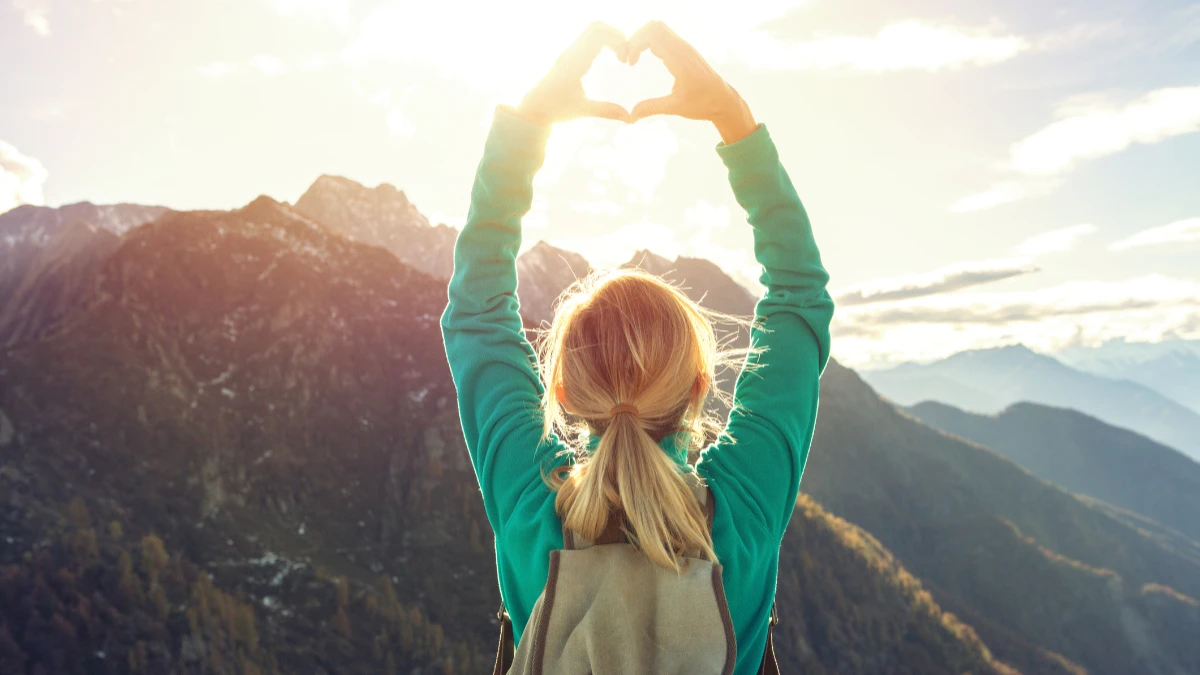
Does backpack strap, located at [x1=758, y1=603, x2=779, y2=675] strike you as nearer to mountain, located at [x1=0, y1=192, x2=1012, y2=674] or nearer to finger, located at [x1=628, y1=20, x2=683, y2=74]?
finger, located at [x1=628, y1=20, x2=683, y2=74]

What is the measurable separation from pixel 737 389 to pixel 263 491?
110984 mm

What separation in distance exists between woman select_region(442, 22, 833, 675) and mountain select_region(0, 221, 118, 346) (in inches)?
5758

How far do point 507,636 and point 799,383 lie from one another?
152 centimetres

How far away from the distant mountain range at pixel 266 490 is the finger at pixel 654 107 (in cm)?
9166

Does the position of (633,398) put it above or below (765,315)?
below

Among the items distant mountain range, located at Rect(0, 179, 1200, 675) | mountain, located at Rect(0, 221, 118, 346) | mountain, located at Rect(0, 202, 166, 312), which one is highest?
mountain, located at Rect(0, 202, 166, 312)

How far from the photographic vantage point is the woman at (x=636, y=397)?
2385 millimetres

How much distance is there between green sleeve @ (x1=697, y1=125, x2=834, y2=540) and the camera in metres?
2.81

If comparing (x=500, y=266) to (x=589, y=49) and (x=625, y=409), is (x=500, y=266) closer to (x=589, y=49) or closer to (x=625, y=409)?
(x=589, y=49)

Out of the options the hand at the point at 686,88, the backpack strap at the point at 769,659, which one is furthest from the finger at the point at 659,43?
the backpack strap at the point at 769,659

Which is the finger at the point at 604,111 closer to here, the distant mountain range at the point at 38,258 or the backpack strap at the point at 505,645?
the backpack strap at the point at 505,645

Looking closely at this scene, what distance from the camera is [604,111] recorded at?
3375 mm

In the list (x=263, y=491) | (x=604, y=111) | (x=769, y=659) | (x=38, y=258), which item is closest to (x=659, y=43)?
(x=604, y=111)

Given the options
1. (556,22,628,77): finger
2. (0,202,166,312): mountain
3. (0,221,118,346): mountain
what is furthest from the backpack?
(0,202,166,312): mountain
